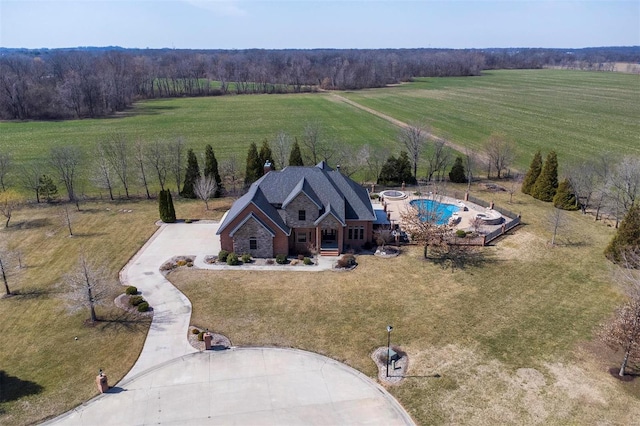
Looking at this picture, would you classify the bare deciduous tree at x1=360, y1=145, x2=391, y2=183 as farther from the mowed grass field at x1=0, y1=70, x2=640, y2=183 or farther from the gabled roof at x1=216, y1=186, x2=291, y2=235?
the gabled roof at x1=216, y1=186, x2=291, y2=235

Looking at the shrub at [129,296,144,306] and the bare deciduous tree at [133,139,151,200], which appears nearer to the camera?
the shrub at [129,296,144,306]

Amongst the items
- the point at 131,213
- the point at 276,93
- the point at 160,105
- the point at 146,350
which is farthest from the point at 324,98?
the point at 146,350

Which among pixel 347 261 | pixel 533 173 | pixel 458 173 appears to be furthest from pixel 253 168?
pixel 533 173

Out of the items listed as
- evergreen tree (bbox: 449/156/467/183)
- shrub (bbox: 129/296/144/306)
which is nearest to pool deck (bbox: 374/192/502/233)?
evergreen tree (bbox: 449/156/467/183)

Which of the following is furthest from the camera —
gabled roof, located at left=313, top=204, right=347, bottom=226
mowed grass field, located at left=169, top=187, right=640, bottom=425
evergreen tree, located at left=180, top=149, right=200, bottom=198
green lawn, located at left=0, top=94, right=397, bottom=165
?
green lawn, located at left=0, top=94, right=397, bottom=165

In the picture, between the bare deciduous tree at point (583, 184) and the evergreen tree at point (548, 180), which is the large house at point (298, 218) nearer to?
the evergreen tree at point (548, 180)

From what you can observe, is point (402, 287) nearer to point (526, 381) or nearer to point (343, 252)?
point (343, 252)
